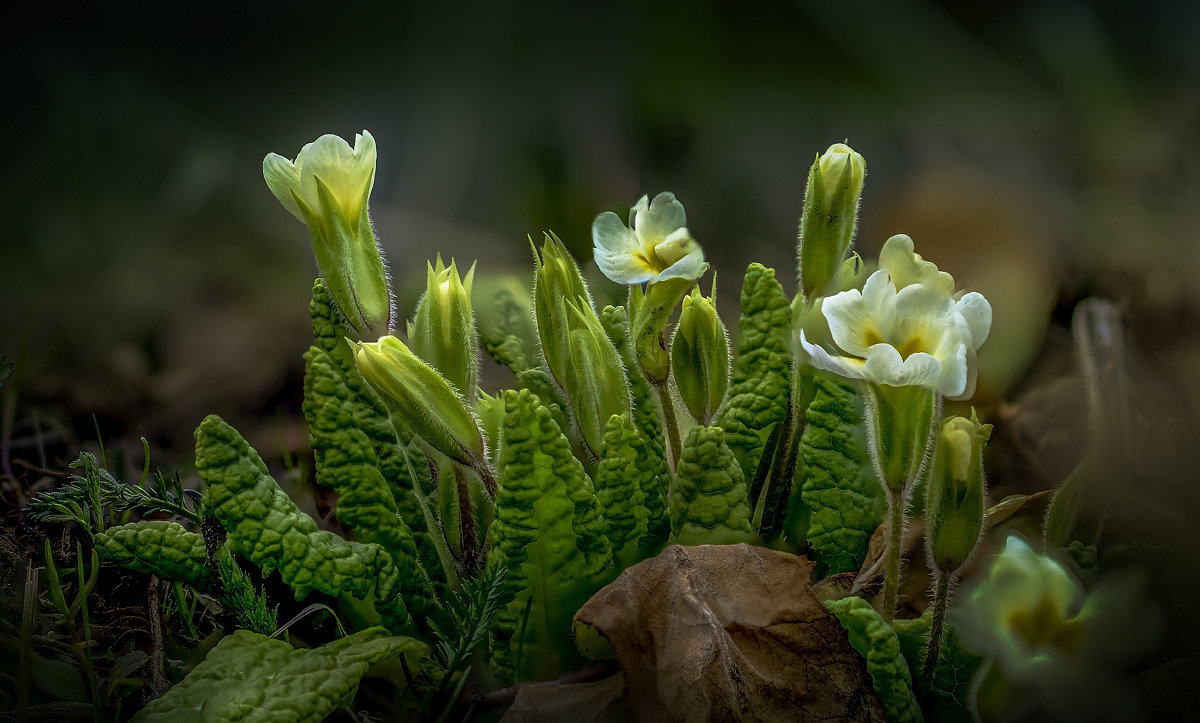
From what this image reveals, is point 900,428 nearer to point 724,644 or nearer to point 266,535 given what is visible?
point 724,644

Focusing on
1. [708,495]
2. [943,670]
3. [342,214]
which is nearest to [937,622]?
[943,670]

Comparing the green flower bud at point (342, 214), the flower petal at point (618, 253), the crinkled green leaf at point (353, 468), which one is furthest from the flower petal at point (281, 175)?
the flower petal at point (618, 253)

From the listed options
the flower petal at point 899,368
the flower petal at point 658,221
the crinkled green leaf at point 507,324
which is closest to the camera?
the flower petal at point 899,368

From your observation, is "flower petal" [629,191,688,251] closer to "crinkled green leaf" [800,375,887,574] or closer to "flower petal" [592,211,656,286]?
"flower petal" [592,211,656,286]

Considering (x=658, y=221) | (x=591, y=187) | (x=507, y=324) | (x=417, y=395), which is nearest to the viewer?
(x=417, y=395)

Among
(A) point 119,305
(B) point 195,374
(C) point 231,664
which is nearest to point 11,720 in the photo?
(C) point 231,664

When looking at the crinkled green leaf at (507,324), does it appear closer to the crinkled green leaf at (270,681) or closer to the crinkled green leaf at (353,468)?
the crinkled green leaf at (353,468)
